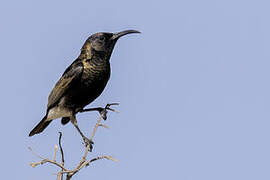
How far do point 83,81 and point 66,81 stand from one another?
23cm

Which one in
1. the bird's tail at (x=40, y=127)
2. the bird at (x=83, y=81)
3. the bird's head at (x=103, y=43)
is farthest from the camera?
the bird's tail at (x=40, y=127)

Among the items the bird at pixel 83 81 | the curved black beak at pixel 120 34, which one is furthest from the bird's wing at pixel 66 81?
the curved black beak at pixel 120 34

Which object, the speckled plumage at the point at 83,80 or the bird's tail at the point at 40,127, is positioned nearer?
the speckled plumage at the point at 83,80

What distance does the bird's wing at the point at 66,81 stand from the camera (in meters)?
6.07

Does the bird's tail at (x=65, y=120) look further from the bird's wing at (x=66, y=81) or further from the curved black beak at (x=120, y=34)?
the curved black beak at (x=120, y=34)

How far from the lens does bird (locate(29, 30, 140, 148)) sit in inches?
236

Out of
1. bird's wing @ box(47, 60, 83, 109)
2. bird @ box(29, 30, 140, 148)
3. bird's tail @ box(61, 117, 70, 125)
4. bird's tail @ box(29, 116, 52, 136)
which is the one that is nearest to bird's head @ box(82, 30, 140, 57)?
bird @ box(29, 30, 140, 148)

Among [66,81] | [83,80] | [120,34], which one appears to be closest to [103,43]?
[120,34]

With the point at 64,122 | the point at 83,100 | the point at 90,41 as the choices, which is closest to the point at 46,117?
the point at 64,122

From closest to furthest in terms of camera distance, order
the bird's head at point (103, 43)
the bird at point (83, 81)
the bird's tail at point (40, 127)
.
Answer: the bird at point (83, 81) → the bird's head at point (103, 43) → the bird's tail at point (40, 127)

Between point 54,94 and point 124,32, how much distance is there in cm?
122

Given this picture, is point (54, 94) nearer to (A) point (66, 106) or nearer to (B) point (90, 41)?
(A) point (66, 106)

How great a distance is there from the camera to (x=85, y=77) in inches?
238

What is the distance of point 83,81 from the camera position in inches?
238
